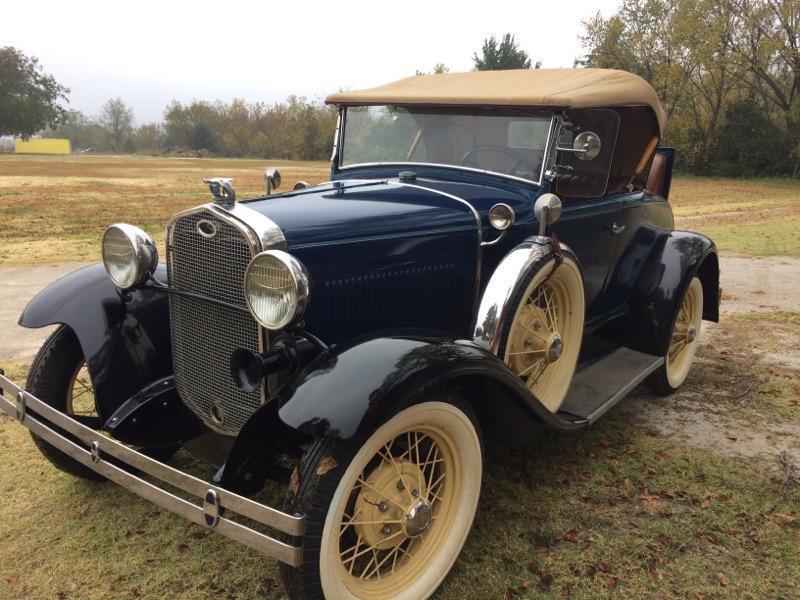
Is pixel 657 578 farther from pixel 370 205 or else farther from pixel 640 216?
pixel 640 216

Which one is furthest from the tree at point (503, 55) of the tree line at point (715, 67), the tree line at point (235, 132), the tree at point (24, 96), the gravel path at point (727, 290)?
the tree at point (24, 96)

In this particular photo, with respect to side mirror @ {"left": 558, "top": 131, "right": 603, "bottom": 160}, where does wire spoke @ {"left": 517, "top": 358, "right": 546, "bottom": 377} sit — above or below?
below

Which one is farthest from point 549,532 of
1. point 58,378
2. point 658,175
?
point 658,175

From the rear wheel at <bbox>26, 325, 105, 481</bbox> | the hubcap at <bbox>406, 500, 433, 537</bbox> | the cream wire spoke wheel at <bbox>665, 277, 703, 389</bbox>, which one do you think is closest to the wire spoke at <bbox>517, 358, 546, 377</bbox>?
the hubcap at <bbox>406, 500, 433, 537</bbox>

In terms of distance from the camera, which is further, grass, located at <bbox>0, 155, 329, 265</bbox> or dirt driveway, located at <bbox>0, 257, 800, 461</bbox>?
grass, located at <bbox>0, 155, 329, 265</bbox>

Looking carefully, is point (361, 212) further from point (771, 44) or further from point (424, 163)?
point (771, 44)

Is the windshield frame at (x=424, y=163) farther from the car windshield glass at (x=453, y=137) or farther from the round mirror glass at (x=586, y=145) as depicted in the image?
the round mirror glass at (x=586, y=145)

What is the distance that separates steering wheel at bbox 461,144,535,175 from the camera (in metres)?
→ 3.27

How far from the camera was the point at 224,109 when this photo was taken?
233 ft

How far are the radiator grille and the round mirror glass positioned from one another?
5.72 ft

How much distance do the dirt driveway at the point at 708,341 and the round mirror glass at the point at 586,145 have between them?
178cm

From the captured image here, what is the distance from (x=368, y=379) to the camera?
200 centimetres

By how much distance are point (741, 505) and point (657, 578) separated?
0.80m

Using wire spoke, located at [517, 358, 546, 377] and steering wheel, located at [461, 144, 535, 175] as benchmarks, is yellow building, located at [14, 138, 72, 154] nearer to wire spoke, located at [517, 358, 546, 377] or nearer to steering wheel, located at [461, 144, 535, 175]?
steering wheel, located at [461, 144, 535, 175]
